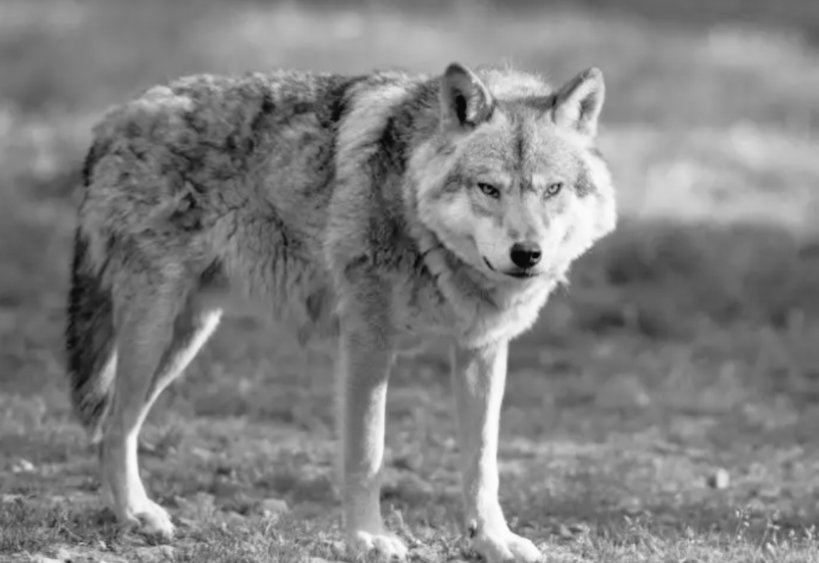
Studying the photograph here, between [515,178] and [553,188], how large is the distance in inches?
6.6

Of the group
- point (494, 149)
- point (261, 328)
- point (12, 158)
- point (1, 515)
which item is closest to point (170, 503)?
point (1, 515)

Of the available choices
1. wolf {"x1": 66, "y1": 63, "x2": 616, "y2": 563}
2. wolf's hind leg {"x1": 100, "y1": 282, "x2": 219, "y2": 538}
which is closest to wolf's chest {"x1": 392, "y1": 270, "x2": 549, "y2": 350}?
wolf {"x1": 66, "y1": 63, "x2": 616, "y2": 563}

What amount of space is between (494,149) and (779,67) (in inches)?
633

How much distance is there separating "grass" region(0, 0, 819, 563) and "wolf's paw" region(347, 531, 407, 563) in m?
0.09

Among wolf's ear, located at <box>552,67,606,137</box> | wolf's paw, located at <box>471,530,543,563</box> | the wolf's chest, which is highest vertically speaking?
wolf's ear, located at <box>552,67,606,137</box>

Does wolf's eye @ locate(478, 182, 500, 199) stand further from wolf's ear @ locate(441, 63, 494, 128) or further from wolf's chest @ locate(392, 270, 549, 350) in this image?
wolf's chest @ locate(392, 270, 549, 350)

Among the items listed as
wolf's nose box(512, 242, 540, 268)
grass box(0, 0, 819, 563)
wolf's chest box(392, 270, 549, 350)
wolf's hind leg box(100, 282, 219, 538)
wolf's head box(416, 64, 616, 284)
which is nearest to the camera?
wolf's nose box(512, 242, 540, 268)

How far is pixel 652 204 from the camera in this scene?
14.4 metres

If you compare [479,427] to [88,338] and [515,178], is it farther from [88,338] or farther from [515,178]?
[88,338]

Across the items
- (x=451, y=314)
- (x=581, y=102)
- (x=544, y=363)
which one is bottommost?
(x=544, y=363)

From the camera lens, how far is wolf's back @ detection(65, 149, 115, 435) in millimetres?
6902

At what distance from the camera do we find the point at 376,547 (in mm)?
6000

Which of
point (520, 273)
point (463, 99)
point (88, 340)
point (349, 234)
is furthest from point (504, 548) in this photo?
point (88, 340)

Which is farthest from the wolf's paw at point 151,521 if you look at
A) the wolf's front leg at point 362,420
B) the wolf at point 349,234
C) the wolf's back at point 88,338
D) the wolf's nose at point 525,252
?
the wolf's nose at point 525,252
